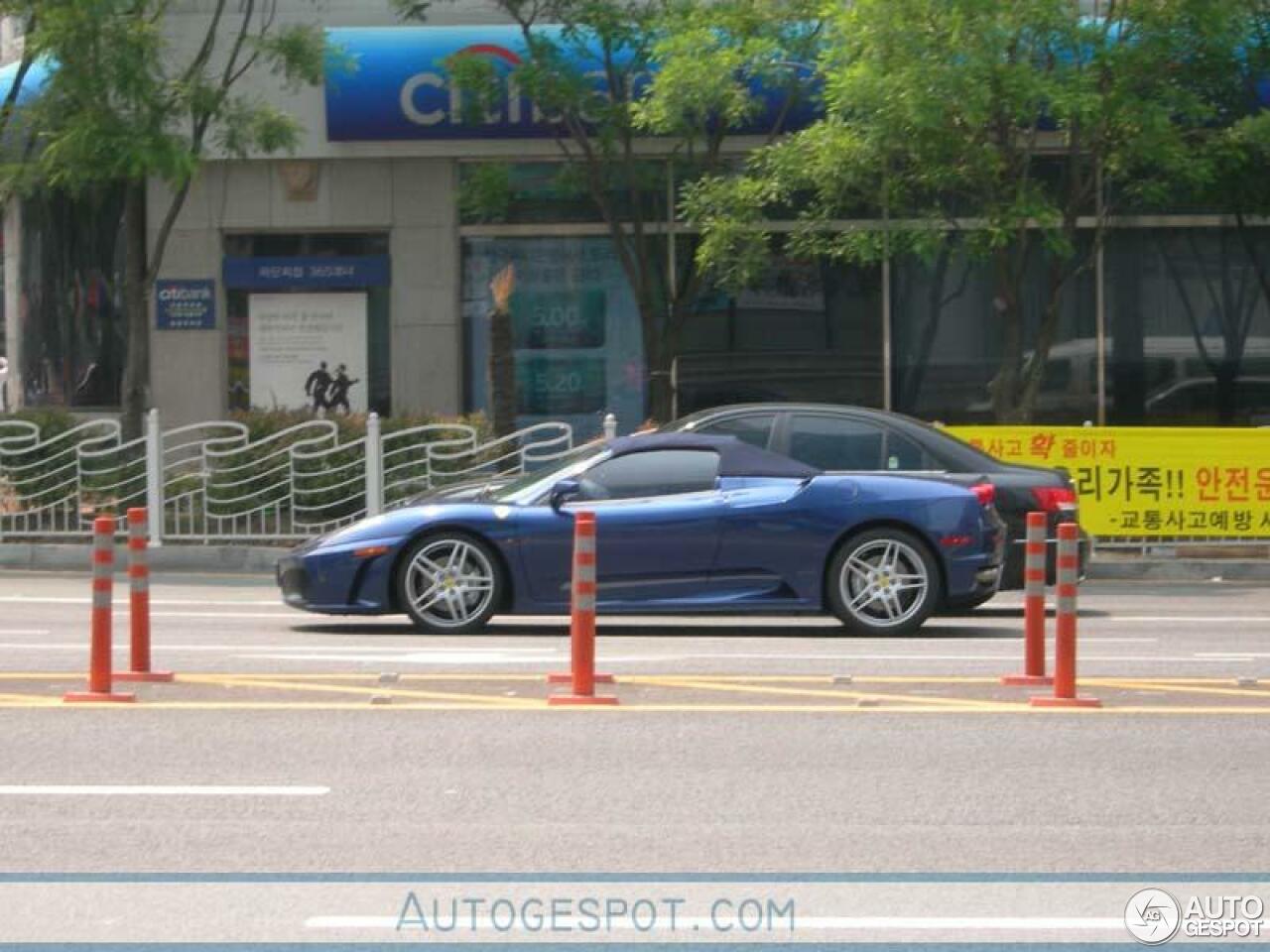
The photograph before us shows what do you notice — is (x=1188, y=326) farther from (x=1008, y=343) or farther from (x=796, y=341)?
(x=796, y=341)

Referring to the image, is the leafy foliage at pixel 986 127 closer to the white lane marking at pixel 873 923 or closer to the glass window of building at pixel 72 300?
the glass window of building at pixel 72 300

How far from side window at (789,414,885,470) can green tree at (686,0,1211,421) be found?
5.55 m

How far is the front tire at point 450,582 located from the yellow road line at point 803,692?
2.73 meters

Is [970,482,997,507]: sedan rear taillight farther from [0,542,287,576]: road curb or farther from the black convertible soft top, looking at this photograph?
[0,542,287,576]: road curb

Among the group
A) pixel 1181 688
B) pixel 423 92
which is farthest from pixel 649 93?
pixel 1181 688

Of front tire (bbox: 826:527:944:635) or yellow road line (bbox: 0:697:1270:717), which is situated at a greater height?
front tire (bbox: 826:527:944:635)

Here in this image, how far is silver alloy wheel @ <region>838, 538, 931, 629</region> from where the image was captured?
14414 millimetres

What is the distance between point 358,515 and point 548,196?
21.1ft

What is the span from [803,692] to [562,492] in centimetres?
341

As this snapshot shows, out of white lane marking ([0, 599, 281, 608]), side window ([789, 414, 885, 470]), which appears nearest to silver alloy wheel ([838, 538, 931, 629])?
side window ([789, 414, 885, 470])

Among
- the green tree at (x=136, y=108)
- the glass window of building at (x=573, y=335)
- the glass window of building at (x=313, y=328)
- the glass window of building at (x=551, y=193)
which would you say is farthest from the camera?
the glass window of building at (x=313, y=328)

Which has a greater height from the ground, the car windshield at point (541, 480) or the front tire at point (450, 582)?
the car windshield at point (541, 480)

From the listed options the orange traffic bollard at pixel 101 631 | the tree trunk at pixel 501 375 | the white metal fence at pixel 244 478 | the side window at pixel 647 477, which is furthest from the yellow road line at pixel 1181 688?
the tree trunk at pixel 501 375

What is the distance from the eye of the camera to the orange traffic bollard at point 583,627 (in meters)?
11.0
